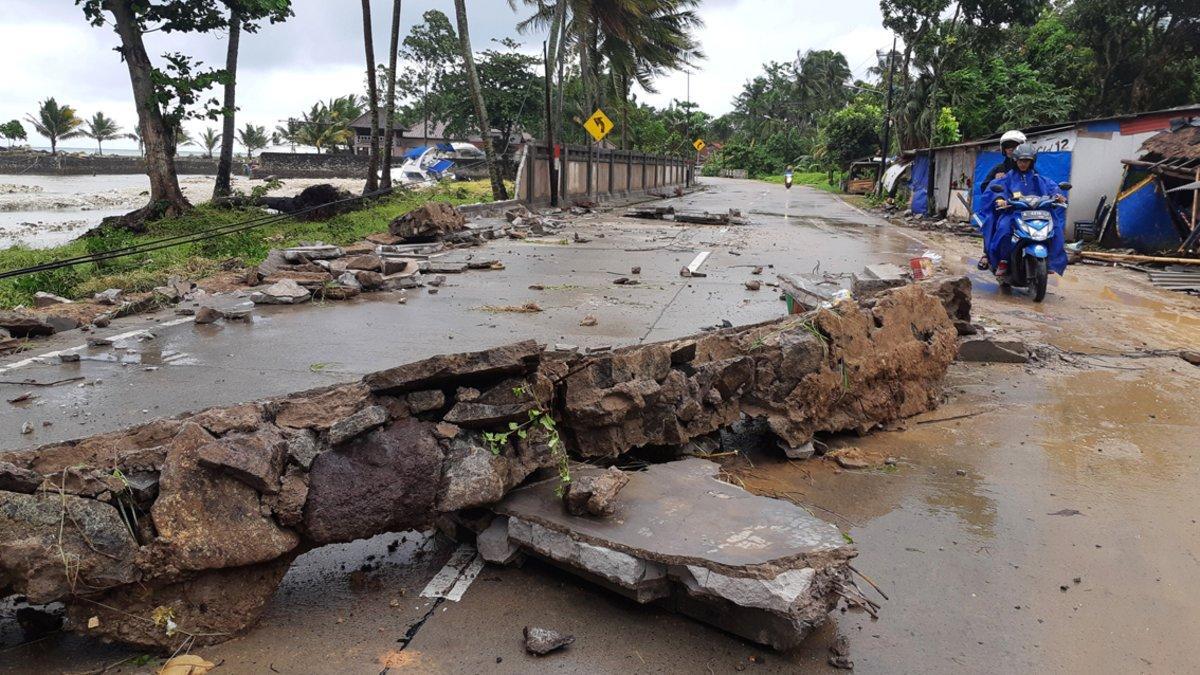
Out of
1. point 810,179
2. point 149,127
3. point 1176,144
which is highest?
point 810,179

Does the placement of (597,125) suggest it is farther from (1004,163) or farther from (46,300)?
(46,300)

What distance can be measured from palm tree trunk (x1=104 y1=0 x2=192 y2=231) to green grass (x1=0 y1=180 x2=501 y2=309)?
18.8 inches

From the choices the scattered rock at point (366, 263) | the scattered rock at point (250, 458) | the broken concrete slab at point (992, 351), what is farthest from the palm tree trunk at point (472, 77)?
the scattered rock at point (250, 458)

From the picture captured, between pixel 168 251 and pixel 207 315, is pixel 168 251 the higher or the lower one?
the higher one

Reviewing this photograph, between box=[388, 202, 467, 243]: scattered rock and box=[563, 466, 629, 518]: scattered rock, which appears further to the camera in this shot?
box=[388, 202, 467, 243]: scattered rock

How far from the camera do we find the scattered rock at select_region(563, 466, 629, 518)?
3.00 metres

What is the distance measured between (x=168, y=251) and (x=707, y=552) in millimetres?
11576

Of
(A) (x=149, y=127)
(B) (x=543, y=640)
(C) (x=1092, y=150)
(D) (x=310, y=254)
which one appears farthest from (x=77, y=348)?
(C) (x=1092, y=150)

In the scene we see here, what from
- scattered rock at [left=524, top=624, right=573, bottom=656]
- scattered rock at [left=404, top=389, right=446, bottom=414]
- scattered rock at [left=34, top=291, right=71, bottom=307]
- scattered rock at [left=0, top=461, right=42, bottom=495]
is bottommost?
scattered rock at [left=524, top=624, right=573, bottom=656]

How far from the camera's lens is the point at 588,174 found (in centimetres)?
2509

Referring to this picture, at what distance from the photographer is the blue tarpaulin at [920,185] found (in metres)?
24.8

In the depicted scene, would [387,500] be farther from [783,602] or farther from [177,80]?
[177,80]

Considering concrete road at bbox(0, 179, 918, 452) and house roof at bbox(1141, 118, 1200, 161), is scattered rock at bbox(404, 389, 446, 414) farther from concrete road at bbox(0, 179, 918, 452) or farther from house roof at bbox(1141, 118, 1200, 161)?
house roof at bbox(1141, 118, 1200, 161)

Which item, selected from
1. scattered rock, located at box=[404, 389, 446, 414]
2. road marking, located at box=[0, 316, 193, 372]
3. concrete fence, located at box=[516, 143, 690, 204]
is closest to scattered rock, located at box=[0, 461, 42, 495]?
scattered rock, located at box=[404, 389, 446, 414]
